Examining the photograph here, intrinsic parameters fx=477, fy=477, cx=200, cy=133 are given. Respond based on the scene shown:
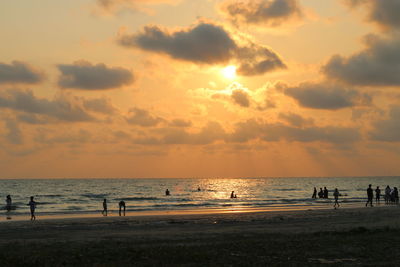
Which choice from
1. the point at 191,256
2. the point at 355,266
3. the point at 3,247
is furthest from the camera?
the point at 3,247

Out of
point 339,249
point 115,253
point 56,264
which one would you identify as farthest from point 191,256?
point 339,249

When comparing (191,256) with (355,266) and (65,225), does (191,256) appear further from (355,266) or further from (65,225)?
(65,225)

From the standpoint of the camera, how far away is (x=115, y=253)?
16562 millimetres

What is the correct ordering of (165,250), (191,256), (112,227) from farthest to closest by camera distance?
(112,227) < (165,250) < (191,256)

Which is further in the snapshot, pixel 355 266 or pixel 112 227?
pixel 112 227

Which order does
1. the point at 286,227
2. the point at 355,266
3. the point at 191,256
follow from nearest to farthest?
the point at 355,266 < the point at 191,256 < the point at 286,227

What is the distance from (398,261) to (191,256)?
6428 mm

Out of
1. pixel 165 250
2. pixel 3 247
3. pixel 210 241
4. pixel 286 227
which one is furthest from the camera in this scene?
pixel 286 227

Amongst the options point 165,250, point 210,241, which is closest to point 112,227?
point 210,241

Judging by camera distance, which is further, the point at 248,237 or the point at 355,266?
the point at 248,237

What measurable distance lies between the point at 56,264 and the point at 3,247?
17.6 ft

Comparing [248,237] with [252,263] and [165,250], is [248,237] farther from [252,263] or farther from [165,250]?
[252,263]

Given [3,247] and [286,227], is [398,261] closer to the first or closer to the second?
[286,227]

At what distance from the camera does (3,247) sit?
61.7ft
